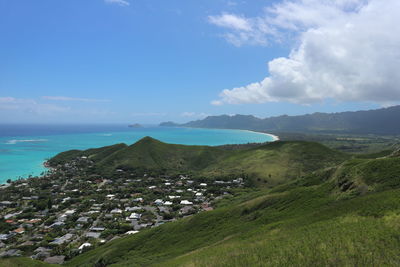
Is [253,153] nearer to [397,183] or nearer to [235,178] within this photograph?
[235,178]

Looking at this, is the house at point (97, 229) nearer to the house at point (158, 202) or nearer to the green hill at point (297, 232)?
the green hill at point (297, 232)

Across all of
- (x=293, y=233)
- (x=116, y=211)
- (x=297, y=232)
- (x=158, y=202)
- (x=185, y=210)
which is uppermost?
(x=297, y=232)

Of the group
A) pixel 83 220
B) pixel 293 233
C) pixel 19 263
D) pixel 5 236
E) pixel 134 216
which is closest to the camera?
pixel 293 233

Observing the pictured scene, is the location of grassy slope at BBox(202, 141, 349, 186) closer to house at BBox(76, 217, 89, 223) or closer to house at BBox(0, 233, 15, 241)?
house at BBox(76, 217, 89, 223)

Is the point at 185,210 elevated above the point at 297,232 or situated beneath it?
situated beneath

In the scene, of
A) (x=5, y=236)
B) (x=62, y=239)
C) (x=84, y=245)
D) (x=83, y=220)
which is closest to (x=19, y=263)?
(x=84, y=245)

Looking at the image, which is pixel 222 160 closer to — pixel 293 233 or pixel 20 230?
pixel 20 230

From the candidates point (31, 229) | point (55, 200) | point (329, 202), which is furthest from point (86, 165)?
point (329, 202)
